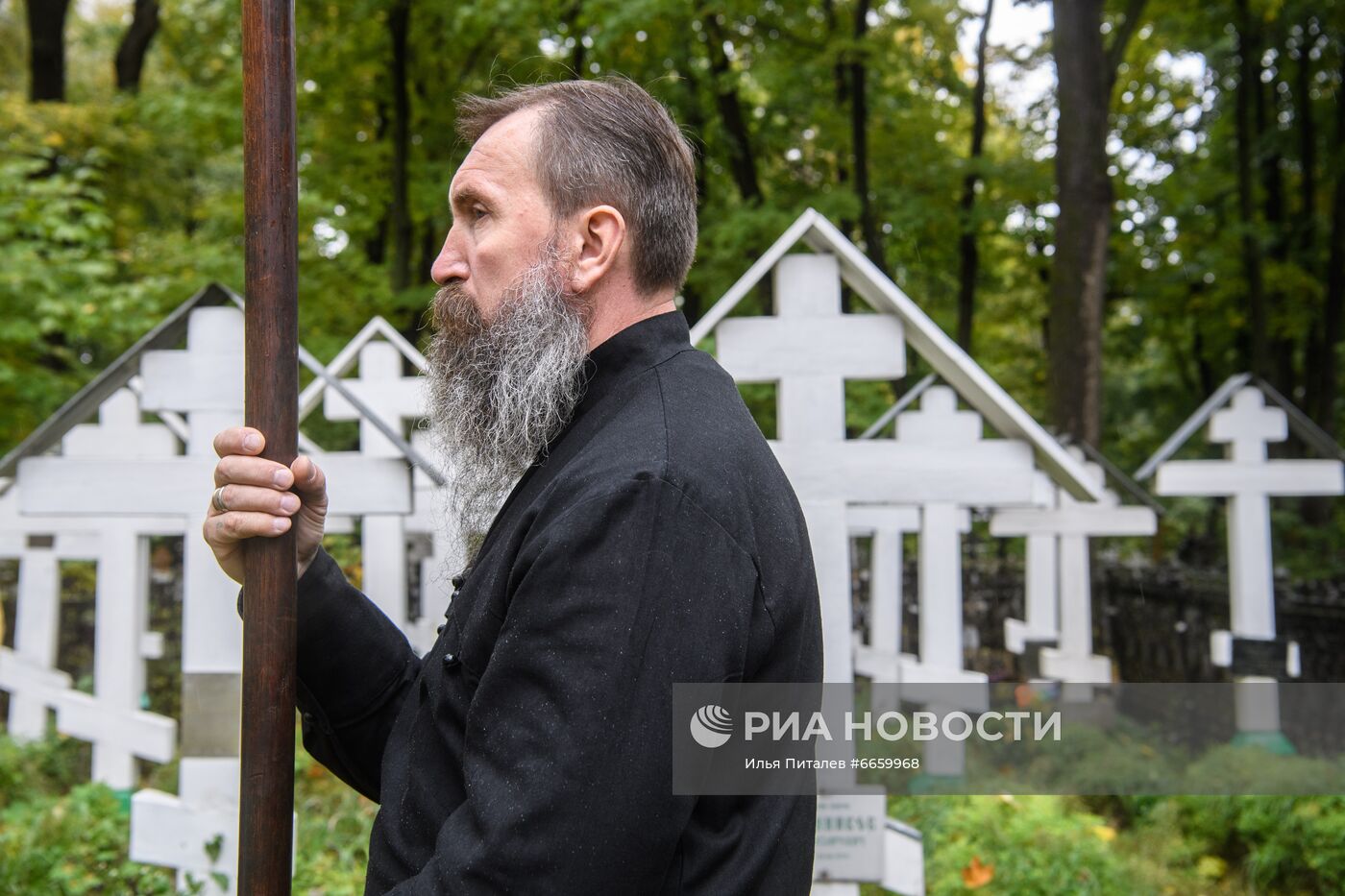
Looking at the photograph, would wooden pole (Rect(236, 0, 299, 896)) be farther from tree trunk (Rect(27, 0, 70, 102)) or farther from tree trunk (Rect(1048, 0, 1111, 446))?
tree trunk (Rect(27, 0, 70, 102))

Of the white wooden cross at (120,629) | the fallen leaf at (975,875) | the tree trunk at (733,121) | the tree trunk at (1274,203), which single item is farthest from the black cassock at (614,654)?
the tree trunk at (1274,203)

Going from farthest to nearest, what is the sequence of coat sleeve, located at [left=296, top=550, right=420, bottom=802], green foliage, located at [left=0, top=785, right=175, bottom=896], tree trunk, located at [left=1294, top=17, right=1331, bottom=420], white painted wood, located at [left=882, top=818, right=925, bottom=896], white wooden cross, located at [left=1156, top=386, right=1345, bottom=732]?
tree trunk, located at [left=1294, top=17, right=1331, bottom=420] < white wooden cross, located at [left=1156, top=386, right=1345, bottom=732] < green foliage, located at [left=0, top=785, right=175, bottom=896] < white painted wood, located at [left=882, top=818, right=925, bottom=896] < coat sleeve, located at [left=296, top=550, right=420, bottom=802]

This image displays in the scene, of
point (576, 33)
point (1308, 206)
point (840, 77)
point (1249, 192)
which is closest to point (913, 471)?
point (576, 33)

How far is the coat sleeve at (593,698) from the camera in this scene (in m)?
1.23

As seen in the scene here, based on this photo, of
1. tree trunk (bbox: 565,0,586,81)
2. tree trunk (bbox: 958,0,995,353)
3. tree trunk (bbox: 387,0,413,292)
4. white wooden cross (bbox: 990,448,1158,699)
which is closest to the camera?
white wooden cross (bbox: 990,448,1158,699)

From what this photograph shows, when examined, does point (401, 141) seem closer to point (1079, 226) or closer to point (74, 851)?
point (1079, 226)

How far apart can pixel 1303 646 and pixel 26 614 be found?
33.7ft

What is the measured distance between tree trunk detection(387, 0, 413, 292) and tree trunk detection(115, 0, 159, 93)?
146 inches

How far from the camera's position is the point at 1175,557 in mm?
17672

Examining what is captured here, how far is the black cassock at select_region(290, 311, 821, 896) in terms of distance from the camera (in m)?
1.24

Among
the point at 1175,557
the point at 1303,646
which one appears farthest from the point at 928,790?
the point at 1175,557

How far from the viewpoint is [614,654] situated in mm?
1242

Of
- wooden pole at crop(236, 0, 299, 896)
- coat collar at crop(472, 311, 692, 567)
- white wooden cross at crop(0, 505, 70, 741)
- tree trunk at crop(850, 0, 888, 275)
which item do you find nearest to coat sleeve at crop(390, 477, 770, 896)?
coat collar at crop(472, 311, 692, 567)

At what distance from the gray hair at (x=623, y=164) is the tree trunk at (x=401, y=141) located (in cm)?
1178
